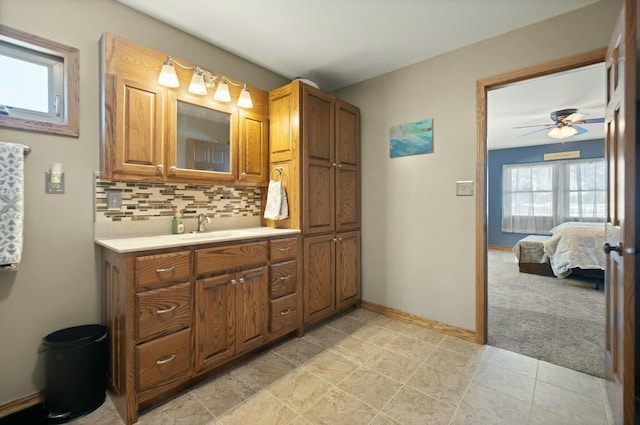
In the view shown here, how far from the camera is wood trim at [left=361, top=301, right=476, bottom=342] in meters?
2.50

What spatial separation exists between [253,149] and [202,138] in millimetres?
469

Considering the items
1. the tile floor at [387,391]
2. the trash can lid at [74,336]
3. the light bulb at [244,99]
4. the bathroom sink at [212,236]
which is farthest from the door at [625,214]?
the trash can lid at [74,336]

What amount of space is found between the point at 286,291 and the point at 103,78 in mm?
1918

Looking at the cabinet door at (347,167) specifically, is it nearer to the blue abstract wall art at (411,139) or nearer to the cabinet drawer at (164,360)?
the blue abstract wall art at (411,139)

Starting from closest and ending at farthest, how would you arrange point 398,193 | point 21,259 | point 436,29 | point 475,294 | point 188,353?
1. point 21,259
2. point 188,353
3. point 436,29
4. point 475,294
5. point 398,193

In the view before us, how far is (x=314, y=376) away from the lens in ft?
6.38

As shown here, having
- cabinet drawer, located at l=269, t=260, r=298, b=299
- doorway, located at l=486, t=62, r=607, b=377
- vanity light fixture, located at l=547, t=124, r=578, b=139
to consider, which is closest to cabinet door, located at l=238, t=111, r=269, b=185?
cabinet drawer, located at l=269, t=260, r=298, b=299

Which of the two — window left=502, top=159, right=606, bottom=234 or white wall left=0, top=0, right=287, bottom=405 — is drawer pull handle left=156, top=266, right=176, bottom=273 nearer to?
white wall left=0, top=0, right=287, bottom=405

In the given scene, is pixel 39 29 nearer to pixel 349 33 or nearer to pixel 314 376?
pixel 349 33

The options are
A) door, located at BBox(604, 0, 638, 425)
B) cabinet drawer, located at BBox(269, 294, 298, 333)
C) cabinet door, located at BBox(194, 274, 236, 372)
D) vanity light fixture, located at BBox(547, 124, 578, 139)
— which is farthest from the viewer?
vanity light fixture, located at BBox(547, 124, 578, 139)

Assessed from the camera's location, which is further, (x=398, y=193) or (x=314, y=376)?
(x=398, y=193)

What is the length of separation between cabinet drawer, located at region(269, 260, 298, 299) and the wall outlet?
115 centimetres

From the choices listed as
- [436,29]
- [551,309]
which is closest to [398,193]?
[436,29]

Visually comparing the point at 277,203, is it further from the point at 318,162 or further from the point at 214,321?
the point at 214,321
